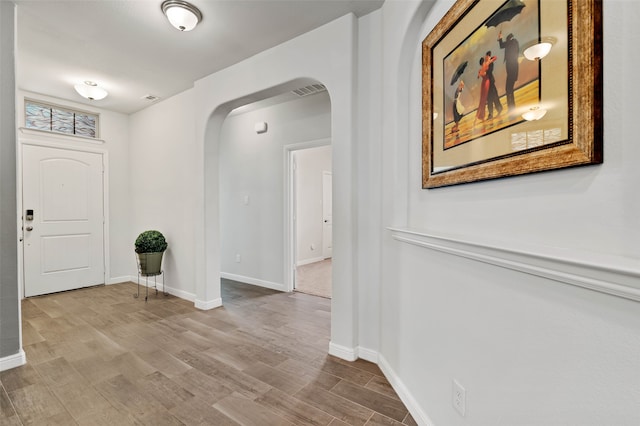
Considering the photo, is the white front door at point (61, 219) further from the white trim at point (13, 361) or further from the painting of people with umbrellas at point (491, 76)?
the painting of people with umbrellas at point (491, 76)

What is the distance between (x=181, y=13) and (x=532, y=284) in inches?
107

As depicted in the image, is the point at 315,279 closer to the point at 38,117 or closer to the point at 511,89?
the point at 511,89

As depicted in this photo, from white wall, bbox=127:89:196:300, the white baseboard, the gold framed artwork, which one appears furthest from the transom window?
the gold framed artwork

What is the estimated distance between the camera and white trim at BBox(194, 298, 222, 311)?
133 inches

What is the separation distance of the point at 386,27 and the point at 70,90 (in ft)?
14.0

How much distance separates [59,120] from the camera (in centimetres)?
418

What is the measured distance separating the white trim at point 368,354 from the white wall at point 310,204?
3630 mm

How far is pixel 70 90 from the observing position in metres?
3.82

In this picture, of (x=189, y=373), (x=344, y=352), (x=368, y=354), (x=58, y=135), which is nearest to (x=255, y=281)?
(x=189, y=373)

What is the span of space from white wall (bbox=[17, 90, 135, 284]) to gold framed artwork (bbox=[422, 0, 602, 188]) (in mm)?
4999

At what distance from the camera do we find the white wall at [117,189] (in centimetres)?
455

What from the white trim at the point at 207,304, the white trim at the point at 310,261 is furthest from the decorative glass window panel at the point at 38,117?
the white trim at the point at 310,261

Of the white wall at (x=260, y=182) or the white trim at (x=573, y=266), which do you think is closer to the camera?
the white trim at (x=573, y=266)

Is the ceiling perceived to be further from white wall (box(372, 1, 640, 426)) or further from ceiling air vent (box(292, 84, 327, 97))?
white wall (box(372, 1, 640, 426))
